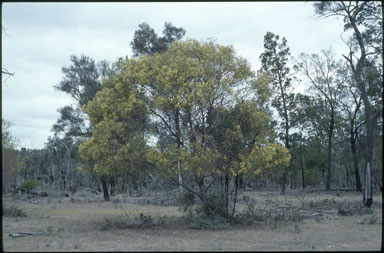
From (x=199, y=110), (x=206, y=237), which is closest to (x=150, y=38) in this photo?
(x=199, y=110)

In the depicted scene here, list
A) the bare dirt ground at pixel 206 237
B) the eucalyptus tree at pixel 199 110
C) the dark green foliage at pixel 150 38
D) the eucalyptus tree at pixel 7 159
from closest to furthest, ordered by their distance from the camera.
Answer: the bare dirt ground at pixel 206 237 < the eucalyptus tree at pixel 199 110 < the eucalyptus tree at pixel 7 159 < the dark green foliage at pixel 150 38

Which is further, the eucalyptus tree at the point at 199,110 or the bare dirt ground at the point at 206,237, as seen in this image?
the eucalyptus tree at the point at 199,110

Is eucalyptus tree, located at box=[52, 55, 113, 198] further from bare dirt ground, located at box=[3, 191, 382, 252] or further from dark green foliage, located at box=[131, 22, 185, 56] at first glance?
bare dirt ground, located at box=[3, 191, 382, 252]

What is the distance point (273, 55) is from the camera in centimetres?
3750

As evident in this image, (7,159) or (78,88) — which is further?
(78,88)

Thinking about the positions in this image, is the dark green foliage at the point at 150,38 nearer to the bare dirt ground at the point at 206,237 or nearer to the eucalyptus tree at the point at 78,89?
the eucalyptus tree at the point at 78,89

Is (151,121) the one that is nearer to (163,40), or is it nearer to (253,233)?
(253,233)

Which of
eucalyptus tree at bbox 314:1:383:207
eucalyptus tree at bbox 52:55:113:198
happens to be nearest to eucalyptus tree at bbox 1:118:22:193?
eucalyptus tree at bbox 52:55:113:198

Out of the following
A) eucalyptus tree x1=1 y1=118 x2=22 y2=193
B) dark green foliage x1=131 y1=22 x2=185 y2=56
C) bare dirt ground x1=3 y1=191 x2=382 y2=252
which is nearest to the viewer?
bare dirt ground x1=3 y1=191 x2=382 y2=252

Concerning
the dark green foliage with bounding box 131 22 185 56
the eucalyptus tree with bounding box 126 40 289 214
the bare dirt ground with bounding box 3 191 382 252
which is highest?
the dark green foliage with bounding box 131 22 185 56

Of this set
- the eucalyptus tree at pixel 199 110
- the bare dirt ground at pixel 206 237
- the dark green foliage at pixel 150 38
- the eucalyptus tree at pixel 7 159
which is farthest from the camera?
the dark green foliage at pixel 150 38

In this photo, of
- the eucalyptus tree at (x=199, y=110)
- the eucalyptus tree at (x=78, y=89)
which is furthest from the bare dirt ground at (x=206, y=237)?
the eucalyptus tree at (x=78, y=89)

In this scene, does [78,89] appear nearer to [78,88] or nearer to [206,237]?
[78,88]

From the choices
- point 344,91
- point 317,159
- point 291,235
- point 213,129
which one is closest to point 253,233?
point 291,235
